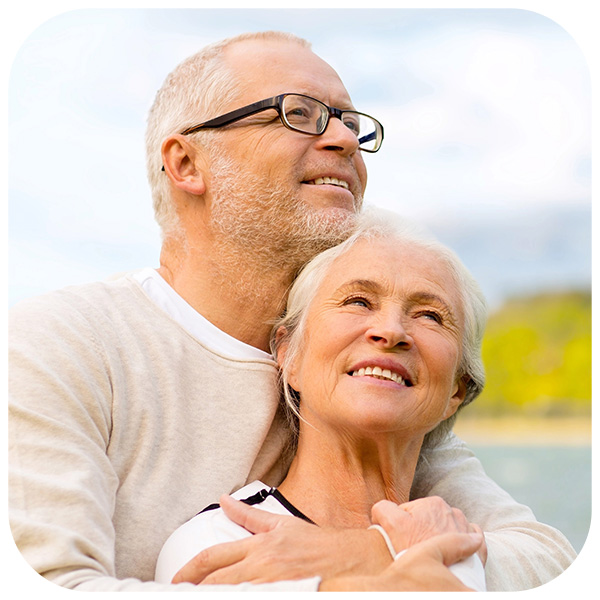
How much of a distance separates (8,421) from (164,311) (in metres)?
0.65

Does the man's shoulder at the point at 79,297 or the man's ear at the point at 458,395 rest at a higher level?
the man's shoulder at the point at 79,297

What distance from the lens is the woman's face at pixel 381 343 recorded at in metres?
2.11

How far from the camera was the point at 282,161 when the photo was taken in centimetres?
254

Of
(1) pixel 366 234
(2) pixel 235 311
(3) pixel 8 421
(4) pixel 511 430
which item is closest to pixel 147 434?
(3) pixel 8 421

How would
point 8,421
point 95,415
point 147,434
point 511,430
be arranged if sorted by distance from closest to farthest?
point 8,421 → point 95,415 → point 147,434 → point 511,430

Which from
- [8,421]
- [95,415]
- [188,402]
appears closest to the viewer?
[8,421]

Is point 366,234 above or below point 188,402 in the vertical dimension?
above

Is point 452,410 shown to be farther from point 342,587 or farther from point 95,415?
point 95,415

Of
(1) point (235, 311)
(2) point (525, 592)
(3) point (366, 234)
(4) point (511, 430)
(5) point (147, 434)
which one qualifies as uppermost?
(3) point (366, 234)

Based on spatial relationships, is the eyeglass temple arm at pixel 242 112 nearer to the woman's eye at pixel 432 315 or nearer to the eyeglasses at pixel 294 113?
the eyeglasses at pixel 294 113

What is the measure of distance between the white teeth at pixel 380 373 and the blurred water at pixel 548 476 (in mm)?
5535

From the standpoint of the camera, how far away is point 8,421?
1.86 meters

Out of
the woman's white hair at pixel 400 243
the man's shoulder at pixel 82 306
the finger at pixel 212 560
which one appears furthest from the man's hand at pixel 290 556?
the man's shoulder at pixel 82 306

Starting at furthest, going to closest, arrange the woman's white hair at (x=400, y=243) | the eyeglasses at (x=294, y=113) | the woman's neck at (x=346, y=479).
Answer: the eyeglasses at (x=294, y=113) < the woman's white hair at (x=400, y=243) < the woman's neck at (x=346, y=479)
